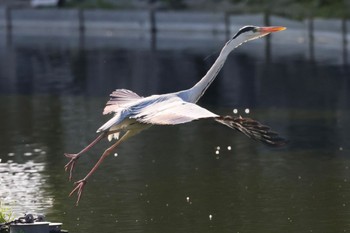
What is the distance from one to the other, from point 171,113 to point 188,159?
285 inches

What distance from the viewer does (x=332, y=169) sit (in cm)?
1788

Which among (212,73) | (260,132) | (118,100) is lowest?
(260,132)

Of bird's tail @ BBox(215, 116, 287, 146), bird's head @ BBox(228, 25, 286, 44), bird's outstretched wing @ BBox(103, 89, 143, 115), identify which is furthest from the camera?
bird's outstretched wing @ BBox(103, 89, 143, 115)

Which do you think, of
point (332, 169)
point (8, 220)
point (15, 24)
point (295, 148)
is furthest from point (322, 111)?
point (15, 24)

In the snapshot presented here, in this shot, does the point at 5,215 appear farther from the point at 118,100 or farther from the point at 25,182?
the point at 25,182

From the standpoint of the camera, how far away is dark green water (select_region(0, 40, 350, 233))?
1444 cm

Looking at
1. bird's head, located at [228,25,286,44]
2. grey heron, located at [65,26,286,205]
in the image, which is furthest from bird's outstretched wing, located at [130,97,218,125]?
bird's head, located at [228,25,286,44]

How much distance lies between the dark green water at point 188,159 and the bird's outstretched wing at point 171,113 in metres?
1.74

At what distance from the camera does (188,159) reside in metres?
18.9

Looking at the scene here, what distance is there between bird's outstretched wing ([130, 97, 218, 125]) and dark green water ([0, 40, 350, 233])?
5.70ft

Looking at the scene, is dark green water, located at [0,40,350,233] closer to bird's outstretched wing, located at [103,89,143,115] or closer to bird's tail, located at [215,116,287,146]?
bird's outstretched wing, located at [103,89,143,115]

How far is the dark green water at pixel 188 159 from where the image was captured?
1444 centimetres

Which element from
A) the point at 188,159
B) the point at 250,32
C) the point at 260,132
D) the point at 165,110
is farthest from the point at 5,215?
the point at 188,159

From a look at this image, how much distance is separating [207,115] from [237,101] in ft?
53.6
